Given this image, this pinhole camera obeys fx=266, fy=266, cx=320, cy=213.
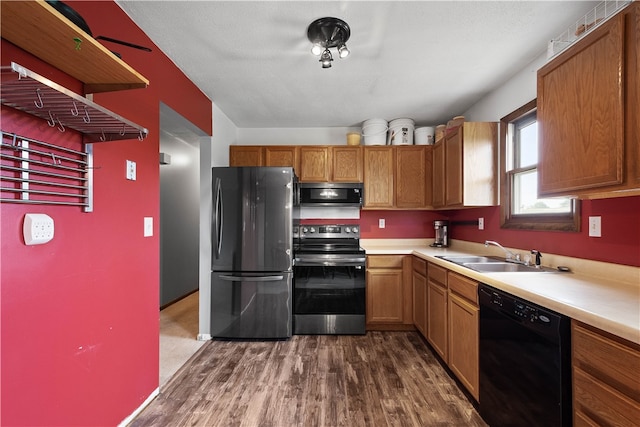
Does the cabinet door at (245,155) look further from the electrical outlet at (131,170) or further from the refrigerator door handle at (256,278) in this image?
the electrical outlet at (131,170)

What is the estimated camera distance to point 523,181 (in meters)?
2.28

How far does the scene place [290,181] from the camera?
2732 mm

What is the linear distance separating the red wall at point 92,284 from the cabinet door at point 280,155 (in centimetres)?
138

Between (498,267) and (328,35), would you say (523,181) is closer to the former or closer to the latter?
(498,267)

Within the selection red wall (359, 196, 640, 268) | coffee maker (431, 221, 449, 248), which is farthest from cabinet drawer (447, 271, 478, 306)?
coffee maker (431, 221, 449, 248)

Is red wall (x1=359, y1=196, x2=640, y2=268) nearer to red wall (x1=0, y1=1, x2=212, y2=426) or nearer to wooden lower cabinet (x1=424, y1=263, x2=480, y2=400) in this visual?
wooden lower cabinet (x1=424, y1=263, x2=480, y2=400)

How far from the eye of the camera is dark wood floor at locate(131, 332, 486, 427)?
168cm

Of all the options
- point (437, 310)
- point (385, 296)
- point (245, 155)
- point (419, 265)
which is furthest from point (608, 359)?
point (245, 155)

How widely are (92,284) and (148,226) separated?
0.50 m

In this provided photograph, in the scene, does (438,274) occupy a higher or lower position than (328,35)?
lower

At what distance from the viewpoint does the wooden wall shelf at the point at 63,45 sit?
0.85m

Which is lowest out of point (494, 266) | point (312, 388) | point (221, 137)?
point (312, 388)

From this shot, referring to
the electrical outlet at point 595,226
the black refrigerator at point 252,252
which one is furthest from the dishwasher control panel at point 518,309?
the black refrigerator at point 252,252

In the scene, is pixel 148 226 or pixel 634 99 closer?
pixel 634 99
